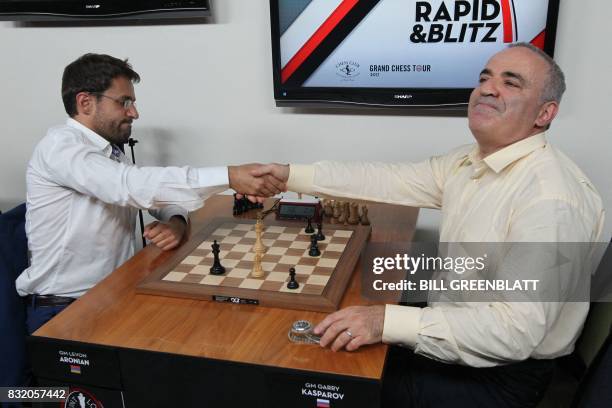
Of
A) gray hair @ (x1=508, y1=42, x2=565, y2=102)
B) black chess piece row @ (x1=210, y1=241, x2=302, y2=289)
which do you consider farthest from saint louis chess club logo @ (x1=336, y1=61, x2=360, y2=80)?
black chess piece row @ (x1=210, y1=241, x2=302, y2=289)

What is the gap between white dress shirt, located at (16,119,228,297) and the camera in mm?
1927

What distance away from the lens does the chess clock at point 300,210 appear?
2312mm

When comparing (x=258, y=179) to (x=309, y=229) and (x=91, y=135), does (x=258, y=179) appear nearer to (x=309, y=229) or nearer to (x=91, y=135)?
(x=309, y=229)

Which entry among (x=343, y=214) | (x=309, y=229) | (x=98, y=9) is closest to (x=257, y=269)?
(x=309, y=229)

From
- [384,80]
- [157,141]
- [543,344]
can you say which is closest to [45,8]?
[157,141]

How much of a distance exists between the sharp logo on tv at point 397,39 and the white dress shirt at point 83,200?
0.99 meters

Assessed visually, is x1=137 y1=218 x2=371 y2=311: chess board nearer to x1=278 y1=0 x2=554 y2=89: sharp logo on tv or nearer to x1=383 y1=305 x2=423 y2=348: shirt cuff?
x1=383 y1=305 x2=423 y2=348: shirt cuff

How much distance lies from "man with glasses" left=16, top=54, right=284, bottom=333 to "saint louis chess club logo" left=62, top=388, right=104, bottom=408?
561mm

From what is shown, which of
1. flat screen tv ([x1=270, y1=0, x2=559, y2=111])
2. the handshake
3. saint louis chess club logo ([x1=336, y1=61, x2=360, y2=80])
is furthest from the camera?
saint louis chess club logo ([x1=336, y1=61, x2=360, y2=80])

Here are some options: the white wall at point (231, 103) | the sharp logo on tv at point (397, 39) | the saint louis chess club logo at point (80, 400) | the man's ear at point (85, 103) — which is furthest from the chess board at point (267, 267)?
the sharp logo on tv at point (397, 39)

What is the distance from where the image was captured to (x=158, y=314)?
156cm

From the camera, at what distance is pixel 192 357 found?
1353mm

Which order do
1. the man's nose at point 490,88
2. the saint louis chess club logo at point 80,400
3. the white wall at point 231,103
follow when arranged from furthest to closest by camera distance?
the white wall at point 231,103, the man's nose at point 490,88, the saint louis chess club logo at point 80,400

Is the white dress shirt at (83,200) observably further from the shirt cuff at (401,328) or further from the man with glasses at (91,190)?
the shirt cuff at (401,328)
